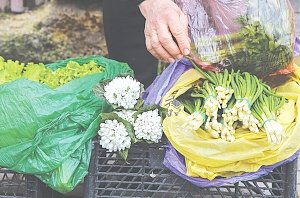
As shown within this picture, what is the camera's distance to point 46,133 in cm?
214

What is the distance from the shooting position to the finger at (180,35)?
6.61 feet

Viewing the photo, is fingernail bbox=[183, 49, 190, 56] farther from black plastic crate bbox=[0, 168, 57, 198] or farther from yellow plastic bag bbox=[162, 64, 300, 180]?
black plastic crate bbox=[0, 168, 57, 198]

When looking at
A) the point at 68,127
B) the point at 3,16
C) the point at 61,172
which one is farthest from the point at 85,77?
the point at 3,16

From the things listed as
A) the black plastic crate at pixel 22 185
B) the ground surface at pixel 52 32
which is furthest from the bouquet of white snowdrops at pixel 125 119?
the ground surface at pixel 52 32

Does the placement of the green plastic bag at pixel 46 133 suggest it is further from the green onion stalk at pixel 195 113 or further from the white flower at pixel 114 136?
the green onion stalk at pixel 195 113

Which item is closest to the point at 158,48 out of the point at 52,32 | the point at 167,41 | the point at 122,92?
the point at 167,41

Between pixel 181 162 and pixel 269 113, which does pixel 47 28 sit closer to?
pixel 181 162

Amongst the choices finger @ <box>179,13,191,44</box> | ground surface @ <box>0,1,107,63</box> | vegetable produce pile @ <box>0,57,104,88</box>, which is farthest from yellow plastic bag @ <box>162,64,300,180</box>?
ground surface @ <box>0,1,107,63</box>

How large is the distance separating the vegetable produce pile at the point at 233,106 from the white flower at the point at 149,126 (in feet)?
0.39

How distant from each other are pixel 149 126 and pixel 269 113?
415 millimetres

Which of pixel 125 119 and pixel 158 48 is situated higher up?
pixel 158 48

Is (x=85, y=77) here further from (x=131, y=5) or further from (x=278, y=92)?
(x=131, y=5)

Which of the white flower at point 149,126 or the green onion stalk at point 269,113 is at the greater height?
the green onion stalk at point 269,113

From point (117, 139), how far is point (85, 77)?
35 cm
